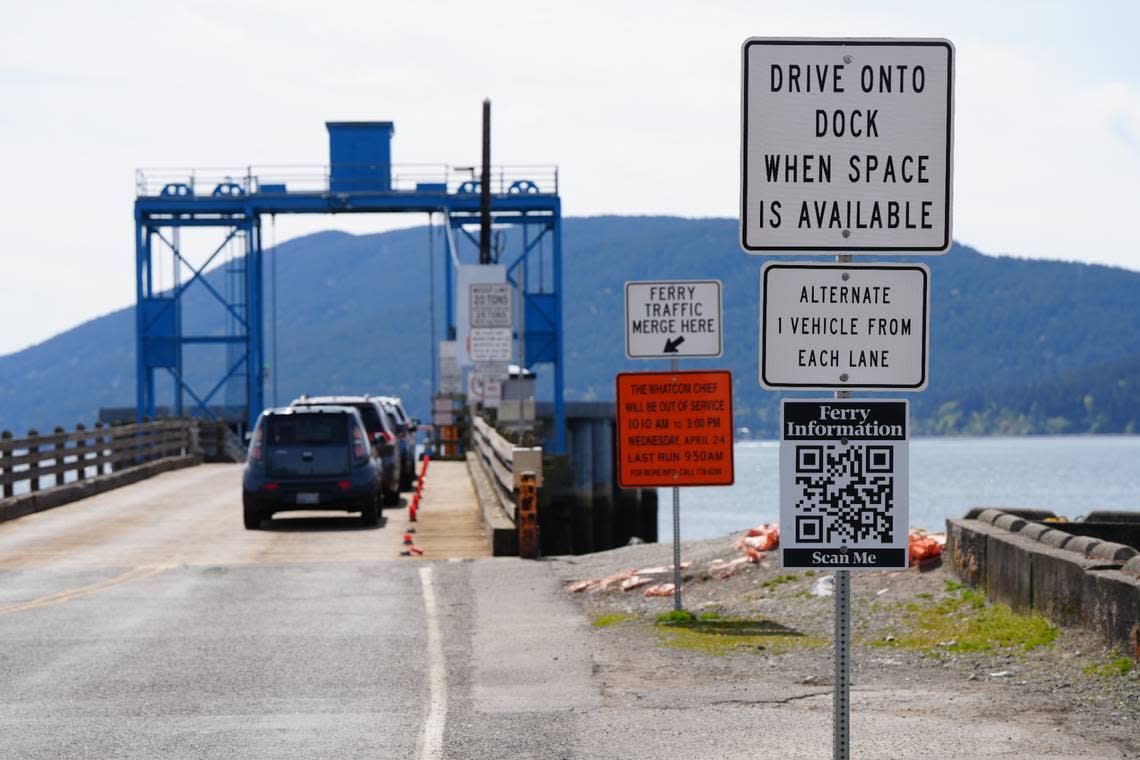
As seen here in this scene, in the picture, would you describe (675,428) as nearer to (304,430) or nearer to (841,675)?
(841,675)

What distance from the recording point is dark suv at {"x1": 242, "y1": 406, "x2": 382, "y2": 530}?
2406 centimetres

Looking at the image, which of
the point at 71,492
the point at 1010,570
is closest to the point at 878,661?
the point at 1010,570

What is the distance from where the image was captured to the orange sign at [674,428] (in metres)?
14.7

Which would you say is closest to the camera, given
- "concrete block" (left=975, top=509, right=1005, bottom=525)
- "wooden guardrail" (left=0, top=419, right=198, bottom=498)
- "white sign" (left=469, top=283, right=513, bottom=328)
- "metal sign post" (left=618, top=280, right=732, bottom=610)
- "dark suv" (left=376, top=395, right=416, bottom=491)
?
"concrete block" (left=975, top=509, right=1005, bottom=525)

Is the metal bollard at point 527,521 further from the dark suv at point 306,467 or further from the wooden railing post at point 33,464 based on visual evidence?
the wooden railing post at point 33,464

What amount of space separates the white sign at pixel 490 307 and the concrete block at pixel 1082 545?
20344 mm

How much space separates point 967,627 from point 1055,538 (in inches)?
33.2

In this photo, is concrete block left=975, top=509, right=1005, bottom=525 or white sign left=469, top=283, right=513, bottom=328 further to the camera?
white sign left=469, top=283, right=513, bottom=328

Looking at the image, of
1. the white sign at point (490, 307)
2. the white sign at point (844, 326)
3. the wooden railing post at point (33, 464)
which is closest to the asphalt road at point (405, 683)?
the white sign at point (844, 326)

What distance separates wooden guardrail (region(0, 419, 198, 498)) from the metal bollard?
1000 centimetres

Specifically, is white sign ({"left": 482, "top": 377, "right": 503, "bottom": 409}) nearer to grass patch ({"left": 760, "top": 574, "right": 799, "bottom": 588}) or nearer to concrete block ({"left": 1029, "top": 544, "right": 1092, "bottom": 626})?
grass patch ({"left": 760, "top": 574, "right": 799, "bottom": 588})

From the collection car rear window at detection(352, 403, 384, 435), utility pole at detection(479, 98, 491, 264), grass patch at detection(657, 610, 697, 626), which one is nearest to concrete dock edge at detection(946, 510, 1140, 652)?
grass patch at detection(657, 610, 697, 626)

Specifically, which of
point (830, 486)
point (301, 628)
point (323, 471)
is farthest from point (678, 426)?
point (323, 471)

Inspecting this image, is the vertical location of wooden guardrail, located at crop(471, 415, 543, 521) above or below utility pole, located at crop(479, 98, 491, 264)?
below
